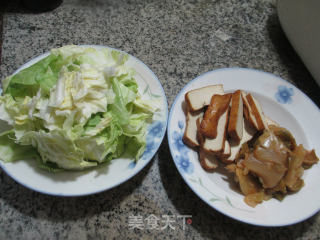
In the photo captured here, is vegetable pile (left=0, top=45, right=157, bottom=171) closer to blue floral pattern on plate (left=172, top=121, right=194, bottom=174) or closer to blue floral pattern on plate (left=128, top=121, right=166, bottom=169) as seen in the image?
blue floral pattern on plate (left=128, top=121, right=166, bottom=169)

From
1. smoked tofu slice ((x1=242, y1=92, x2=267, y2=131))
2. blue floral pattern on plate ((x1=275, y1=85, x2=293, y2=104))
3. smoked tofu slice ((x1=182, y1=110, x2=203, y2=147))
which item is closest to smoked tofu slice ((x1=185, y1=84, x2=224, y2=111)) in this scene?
smoked tofu slice ((x1=182, y1=110, x2=203, y2=147))

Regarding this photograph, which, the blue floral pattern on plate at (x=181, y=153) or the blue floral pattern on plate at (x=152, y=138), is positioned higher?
the blue floral pattern on plate at (x=152, y=138)

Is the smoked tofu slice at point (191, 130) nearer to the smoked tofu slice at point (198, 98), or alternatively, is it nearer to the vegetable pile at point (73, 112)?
the smoked tofu slice at point (198, 98)

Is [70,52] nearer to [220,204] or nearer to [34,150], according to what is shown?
[34,150]

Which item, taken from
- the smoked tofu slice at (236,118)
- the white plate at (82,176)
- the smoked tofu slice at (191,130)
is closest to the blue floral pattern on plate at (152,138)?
the white plate at (82,176)

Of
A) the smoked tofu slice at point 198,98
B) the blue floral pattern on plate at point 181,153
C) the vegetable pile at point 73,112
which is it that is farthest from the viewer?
the smoked tofu slice at point 198,98

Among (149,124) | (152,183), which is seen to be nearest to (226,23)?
(149,124)

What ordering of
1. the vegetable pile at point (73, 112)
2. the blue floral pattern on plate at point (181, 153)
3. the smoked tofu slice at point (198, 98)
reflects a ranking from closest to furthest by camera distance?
1. the vegetable pile at point (73, 112)
2. the blue floral pattern on plate at point (181, 153)
3. the smoked tofu slice at point (198, 98)
